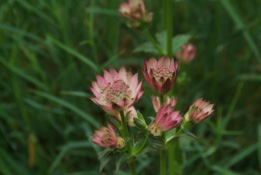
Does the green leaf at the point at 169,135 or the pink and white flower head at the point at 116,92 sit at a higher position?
the pink and white flower head at the point at 116,92

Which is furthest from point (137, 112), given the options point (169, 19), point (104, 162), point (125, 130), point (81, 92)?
point (81, 92)

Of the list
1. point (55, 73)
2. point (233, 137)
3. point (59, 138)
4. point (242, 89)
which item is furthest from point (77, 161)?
point (242, 89)

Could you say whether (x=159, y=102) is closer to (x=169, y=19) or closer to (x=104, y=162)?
(x=104, y=162)

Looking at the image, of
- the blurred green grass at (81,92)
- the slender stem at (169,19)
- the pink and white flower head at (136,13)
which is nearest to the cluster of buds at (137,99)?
the slender stem at (169,19)

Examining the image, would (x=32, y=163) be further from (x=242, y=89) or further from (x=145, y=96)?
(x=242, y=89)

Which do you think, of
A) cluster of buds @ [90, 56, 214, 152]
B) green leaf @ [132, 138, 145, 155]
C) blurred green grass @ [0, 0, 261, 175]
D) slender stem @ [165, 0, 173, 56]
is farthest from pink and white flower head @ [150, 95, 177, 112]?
blurred green grass @ [0, 0, 261, 175]

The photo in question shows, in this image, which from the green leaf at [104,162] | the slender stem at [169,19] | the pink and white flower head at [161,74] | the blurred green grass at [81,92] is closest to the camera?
the green leaf at [104,162]

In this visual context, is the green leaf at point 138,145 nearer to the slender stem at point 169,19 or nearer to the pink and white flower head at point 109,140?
the pink and white flower head at point 109,140

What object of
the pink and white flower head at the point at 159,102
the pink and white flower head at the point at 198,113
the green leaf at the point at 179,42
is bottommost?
the pink and white flower head at the point at 198,113
